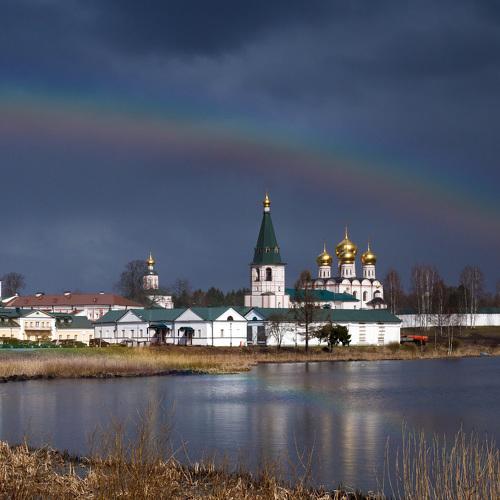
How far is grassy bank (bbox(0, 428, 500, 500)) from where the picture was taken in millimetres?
10812

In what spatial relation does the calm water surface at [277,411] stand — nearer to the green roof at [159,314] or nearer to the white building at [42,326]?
the green roof at [159,314]

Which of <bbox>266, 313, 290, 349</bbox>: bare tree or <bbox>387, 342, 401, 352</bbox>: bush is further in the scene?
<bbox>266, 313, 290, 349</bbox>: bare tree

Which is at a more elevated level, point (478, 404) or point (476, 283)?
point (476, 283)

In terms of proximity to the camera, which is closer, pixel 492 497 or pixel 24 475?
pixel 492 497

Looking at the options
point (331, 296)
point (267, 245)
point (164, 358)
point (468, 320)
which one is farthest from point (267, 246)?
point (164, 358)

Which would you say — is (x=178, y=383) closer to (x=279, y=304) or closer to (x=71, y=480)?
(x=71, y=480)

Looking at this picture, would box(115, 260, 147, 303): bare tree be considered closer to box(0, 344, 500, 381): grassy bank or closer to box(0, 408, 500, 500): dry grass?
box(0, 344, 500, 381): grassy bank

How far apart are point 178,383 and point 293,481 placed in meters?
26.3

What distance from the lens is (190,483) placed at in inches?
535

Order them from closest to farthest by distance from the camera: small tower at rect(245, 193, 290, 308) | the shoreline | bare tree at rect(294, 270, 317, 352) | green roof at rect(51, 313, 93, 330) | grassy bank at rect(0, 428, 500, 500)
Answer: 1. grassy bank at rect(0, 428, 500, 500)
2. the shoreline
3. bare tree at rect(294, 270, 317, 352)
4. green roof at rect(51, 313, 93, 330)
5. small tower at rect(245, 193, 290, 308)

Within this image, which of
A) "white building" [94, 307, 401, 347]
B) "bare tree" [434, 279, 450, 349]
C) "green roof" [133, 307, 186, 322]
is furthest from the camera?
"bare tree" [434, 279, 450, 349]

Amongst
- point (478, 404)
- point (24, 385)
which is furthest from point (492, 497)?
point (24, 385)

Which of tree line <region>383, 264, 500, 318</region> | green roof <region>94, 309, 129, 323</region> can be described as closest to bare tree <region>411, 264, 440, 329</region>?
tree line <region>383, 264, 500, 318</region>

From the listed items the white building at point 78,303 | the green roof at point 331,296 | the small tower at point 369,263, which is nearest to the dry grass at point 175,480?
the green roof at point 331,296
